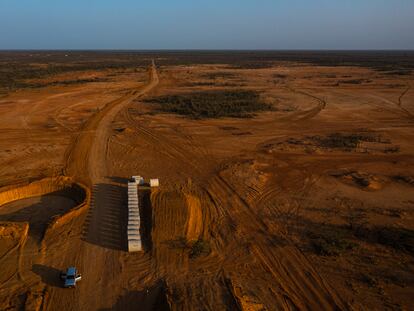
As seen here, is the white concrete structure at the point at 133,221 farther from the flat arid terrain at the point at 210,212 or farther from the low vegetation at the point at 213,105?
the low vegetation at the point at 213,105

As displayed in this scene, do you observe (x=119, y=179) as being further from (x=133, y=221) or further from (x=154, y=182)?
(x=133, y=221)

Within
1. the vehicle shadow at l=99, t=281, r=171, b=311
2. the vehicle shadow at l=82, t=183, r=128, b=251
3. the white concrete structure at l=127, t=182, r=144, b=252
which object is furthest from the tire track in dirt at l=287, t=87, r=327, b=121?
the vehicle shadow at l=99, t=281, r=171, b=311

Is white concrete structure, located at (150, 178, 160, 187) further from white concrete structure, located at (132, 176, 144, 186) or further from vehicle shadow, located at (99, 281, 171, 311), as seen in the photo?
vehicle shadow, located at (99, 281, 171, 311)

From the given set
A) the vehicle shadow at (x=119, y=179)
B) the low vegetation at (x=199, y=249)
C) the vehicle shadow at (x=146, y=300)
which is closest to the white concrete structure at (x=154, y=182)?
the vehicle shadow at (x=119, y=179)

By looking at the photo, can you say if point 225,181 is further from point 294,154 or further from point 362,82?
point 362,82

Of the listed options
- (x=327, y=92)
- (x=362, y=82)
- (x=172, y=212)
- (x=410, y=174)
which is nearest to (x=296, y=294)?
(x=172, y=212)

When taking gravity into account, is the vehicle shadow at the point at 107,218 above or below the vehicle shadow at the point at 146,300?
above
